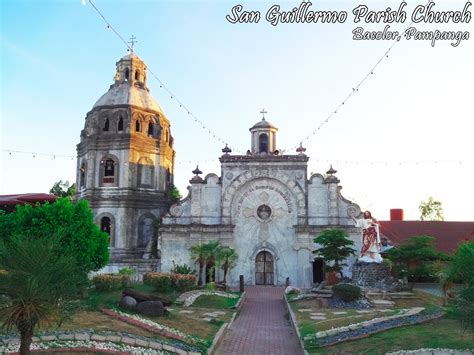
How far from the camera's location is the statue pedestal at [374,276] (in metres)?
25.1

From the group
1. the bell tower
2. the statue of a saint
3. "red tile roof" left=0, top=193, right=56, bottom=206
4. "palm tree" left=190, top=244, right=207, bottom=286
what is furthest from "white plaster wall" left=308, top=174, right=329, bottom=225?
"red tile roof" left=0, top=193, right=56, bottom=206

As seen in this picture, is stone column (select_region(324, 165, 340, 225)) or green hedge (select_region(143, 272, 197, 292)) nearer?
green hedge (select_region(143, 272, 197, 292))

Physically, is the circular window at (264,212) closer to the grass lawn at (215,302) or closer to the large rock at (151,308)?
the grass lawn at (215,302)

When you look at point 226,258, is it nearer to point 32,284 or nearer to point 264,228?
point 264,228

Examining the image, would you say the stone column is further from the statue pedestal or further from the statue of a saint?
the statue pedestal

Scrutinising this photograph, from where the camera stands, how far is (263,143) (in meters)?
36.7

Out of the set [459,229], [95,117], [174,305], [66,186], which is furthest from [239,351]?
[66,186]

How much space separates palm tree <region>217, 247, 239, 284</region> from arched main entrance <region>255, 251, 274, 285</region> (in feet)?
5.81

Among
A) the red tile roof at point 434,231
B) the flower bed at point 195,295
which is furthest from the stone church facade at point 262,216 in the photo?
the flower bed at point 195,295

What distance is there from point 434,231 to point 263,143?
15.3 meters

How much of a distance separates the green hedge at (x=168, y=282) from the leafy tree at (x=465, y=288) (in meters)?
15.7

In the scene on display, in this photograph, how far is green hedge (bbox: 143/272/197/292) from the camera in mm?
24203

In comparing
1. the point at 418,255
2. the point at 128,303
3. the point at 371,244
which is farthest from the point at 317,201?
the point at 128,303

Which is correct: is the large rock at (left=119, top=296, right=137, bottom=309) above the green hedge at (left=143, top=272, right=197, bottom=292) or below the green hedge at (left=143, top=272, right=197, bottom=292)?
below
